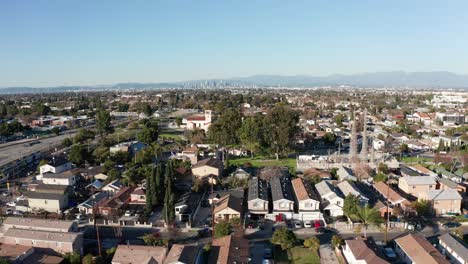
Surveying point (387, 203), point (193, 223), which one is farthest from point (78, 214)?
point (387, 203)

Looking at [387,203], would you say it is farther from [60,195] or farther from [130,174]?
[60,195]

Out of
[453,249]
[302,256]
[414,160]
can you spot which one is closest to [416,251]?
[453,249]

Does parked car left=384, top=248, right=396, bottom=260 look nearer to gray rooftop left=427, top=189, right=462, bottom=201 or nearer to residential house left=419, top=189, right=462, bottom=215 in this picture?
residential house left=419, top=189, right=462, bottom=215

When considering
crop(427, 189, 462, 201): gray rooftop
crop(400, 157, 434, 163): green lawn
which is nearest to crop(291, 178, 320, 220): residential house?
crop(427, 189, 462, 201): gray rooftop

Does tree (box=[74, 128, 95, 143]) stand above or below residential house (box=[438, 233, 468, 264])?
above

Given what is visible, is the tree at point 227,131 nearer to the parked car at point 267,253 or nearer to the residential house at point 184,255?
the parked car at point 267,253

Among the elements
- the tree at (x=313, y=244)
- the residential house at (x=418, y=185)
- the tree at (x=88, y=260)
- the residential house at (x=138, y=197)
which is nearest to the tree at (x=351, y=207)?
the tree at (x=313, y=244)
